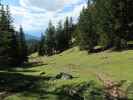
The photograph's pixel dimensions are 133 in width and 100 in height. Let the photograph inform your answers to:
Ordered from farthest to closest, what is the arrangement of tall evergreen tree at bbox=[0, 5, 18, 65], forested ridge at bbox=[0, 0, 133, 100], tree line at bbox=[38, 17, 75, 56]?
1. tree line at bbox=[38, 17, 75, 56]
2. tall evergreen tree at bbox=[0, 5, 18, 65]
3. forested ridge at bbox=[0, 0, 133, 100]

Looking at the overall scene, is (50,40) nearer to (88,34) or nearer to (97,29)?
(88,34)

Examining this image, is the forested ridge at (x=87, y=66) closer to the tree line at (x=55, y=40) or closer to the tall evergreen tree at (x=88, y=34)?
the tall evergreen tree at (x=88, y=34)

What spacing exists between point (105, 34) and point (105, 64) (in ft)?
53.8

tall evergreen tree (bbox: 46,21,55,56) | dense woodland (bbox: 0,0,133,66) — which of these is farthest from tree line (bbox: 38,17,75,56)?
dense woodland (bbox: 0,0,133,66)

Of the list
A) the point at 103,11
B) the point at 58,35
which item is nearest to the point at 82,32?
the point at 103,11

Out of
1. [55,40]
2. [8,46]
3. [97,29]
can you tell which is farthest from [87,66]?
[55,40]

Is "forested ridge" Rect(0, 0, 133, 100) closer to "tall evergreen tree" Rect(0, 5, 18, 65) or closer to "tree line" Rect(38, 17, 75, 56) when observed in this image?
"tall evergreen tree" Rect(0, 5, 18, 65)

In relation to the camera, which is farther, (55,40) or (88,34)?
(55,40)

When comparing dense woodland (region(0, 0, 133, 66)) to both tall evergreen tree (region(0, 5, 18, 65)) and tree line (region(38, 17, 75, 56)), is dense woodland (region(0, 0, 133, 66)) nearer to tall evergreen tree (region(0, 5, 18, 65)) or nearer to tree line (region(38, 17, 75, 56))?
tall evergreen tree (region(0, 5, 18, 65))

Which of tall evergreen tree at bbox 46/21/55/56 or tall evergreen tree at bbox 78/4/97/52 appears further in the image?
tall evergreen tree at bbox 46/21/55/56

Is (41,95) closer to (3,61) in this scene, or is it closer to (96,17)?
(96,17)

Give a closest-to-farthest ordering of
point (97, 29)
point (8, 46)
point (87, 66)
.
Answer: point (87, 66) < point (97, 29) < point (8, 46)

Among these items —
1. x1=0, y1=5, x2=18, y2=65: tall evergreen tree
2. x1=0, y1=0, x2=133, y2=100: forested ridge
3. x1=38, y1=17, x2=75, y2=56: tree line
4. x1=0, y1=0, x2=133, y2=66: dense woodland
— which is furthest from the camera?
x1=38, y1=17, x2=75, y2=56: tree line

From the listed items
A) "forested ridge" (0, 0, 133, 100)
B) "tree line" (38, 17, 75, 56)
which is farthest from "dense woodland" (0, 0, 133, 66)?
"tree line" (38, 17, 75, 56)
